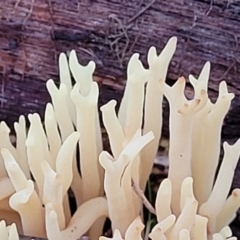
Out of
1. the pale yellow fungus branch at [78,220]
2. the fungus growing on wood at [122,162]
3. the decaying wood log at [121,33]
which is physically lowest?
the pale yellow fungus branch at [78,220]

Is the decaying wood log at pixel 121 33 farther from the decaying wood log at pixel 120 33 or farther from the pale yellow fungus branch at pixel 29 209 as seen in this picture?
the pale yellow fungus branch at pixel 29 209

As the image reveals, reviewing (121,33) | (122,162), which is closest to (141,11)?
(121,33)

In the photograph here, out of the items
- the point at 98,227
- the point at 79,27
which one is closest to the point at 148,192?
the point at 98,227

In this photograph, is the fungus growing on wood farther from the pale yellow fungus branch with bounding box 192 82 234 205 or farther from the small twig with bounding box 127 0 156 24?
the small twig with bounding box 127 0 156 24

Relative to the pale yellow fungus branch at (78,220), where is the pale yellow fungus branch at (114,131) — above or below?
above

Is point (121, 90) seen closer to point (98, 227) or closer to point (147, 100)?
point (147, 100)

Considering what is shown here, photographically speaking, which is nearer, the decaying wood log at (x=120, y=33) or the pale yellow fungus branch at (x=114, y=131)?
the pale yellow fungus branch at (x=114, y=131)

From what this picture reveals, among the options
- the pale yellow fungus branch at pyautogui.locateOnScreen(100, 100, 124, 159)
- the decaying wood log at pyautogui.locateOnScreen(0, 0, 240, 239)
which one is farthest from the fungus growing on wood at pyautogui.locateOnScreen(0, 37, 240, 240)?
the decaying wood log at pyautogui.locateOnScreen(0, 0, 240, 239)

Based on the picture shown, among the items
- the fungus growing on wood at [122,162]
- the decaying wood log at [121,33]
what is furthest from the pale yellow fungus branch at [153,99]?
the decaying wood log at [121,33]

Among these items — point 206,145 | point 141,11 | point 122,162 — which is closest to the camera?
point 122,162

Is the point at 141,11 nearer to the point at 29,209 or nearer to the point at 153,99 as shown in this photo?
the point at 153,99
